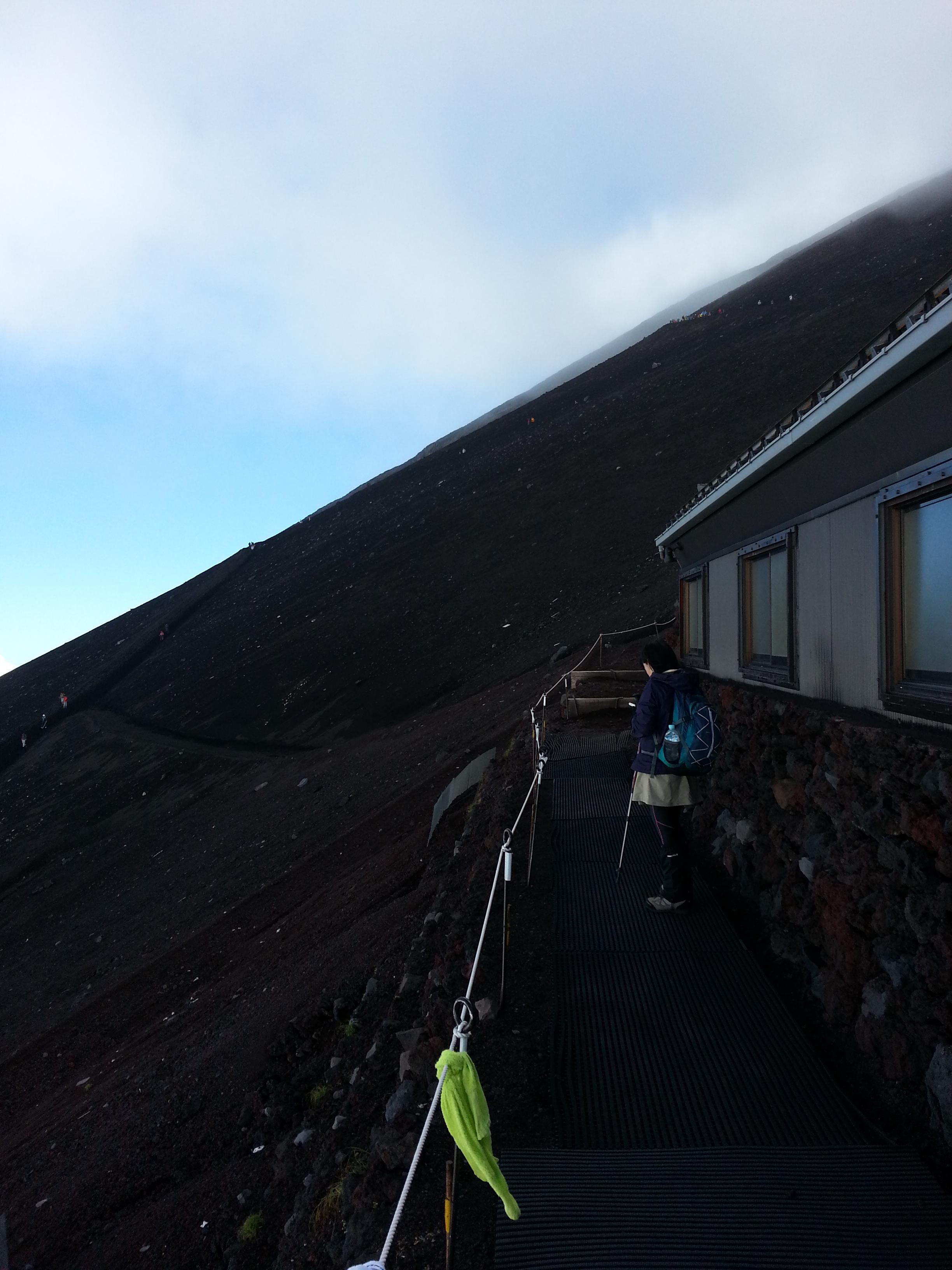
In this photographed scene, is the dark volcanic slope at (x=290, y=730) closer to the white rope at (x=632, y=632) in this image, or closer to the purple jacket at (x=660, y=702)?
the white rope at (x=632, y=632)

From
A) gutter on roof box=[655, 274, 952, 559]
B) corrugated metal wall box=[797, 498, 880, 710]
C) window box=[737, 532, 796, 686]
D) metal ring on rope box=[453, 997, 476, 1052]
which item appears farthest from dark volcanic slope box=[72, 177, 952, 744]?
metal ring on rope box=[453, 997, 476, 1052]

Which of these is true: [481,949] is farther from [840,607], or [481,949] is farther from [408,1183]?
[840,607]

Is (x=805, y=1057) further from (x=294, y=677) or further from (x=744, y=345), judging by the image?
(x=744, y=345)

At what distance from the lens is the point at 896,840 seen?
368 centimetres

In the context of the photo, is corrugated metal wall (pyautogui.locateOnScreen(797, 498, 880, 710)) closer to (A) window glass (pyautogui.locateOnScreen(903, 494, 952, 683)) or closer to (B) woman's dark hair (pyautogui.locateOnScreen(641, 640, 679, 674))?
(A) window glass (pyautogui.locateOnScreen(903, 494, 952, 683))

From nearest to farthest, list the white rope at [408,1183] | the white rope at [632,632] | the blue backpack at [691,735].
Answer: the white rope at [408,1183] → the blue backpack at [691,735] → the white rope at [632,632]

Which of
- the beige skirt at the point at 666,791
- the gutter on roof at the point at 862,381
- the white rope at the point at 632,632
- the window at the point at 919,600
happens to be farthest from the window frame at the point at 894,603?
the white rope at the point at 632,632

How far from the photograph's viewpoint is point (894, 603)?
4422 mm

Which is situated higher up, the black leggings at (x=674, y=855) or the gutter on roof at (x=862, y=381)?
the gutter on roof at (x=862, y=381)

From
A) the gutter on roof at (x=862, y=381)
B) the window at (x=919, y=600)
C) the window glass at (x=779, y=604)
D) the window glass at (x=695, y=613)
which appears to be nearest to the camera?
the gutter on roof at (x=862, y=381)

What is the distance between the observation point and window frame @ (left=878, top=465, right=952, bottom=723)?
420 cm

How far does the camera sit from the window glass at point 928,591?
156 inches

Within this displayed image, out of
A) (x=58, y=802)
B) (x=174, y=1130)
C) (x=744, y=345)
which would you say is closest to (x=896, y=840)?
(x=174, y=1130)

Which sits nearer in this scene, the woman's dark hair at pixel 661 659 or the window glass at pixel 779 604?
the woman's dark hair at pixel 661 659
